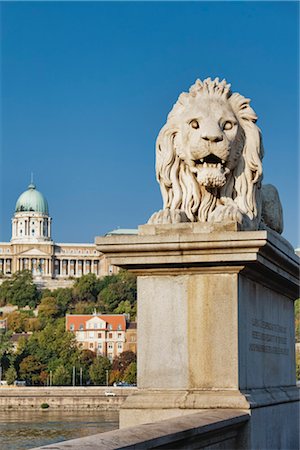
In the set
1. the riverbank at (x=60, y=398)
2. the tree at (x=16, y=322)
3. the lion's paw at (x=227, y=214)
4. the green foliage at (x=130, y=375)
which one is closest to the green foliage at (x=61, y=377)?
the green foliage at (x=130, y=375)

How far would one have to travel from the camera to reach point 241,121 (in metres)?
7.60

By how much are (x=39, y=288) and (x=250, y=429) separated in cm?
15038

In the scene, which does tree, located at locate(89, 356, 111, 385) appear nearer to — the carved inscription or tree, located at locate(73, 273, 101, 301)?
tree, located at locate(73, 273, 101, 301)

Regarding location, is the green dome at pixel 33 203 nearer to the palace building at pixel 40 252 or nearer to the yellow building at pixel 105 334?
the palace building at pixel 40 252

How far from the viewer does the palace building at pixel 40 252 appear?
167375 mm

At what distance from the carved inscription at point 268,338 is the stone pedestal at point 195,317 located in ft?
0.20

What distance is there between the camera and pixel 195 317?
7039 millimetres

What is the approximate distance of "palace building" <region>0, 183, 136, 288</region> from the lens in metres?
167

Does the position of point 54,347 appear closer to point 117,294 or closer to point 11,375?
point 11,375

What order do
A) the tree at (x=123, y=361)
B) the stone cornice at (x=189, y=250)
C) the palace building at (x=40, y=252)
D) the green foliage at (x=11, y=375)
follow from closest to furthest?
the stone cornice at (x=189, y=250) → the green foliage at (x=11, y=375) → the tree at (x=123, y=361) → the palace building at (x=40, y=252)

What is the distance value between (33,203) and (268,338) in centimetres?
16831

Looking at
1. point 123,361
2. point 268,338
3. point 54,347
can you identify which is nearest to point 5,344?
point 54,347

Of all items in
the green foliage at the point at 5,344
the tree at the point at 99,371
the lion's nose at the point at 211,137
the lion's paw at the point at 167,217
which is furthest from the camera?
the green foliage at the point at 5,344

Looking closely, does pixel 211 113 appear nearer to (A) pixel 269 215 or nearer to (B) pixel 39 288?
(A) pixel 269 215
